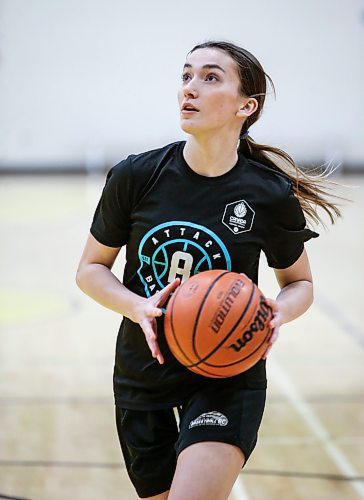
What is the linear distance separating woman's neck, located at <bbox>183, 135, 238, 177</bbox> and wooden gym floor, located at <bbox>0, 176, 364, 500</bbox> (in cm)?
216

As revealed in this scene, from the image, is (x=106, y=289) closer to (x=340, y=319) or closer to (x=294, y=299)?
(x=294, y=299)

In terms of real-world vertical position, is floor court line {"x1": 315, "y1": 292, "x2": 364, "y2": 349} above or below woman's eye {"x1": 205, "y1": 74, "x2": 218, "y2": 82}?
below

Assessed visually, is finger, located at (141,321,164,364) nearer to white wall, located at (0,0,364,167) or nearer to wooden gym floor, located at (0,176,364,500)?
wooden gym floor, located at (0,176,364,500)

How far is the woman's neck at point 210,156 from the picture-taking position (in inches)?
120

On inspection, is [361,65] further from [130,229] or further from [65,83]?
[130,229]

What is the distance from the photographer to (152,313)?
9.09 ft

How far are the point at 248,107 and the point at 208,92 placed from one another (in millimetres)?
190

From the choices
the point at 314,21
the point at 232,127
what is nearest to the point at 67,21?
the point at 314,21

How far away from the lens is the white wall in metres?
16.3

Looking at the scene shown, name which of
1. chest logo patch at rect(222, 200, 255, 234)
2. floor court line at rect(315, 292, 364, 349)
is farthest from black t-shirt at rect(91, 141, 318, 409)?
floor court line at rect(315, 292, 364, 349)

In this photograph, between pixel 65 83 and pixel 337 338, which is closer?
pixel 337 338

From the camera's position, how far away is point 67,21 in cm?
1700

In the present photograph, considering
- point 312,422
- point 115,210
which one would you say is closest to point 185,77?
point 115,210

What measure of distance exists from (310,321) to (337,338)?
27.5 inches
